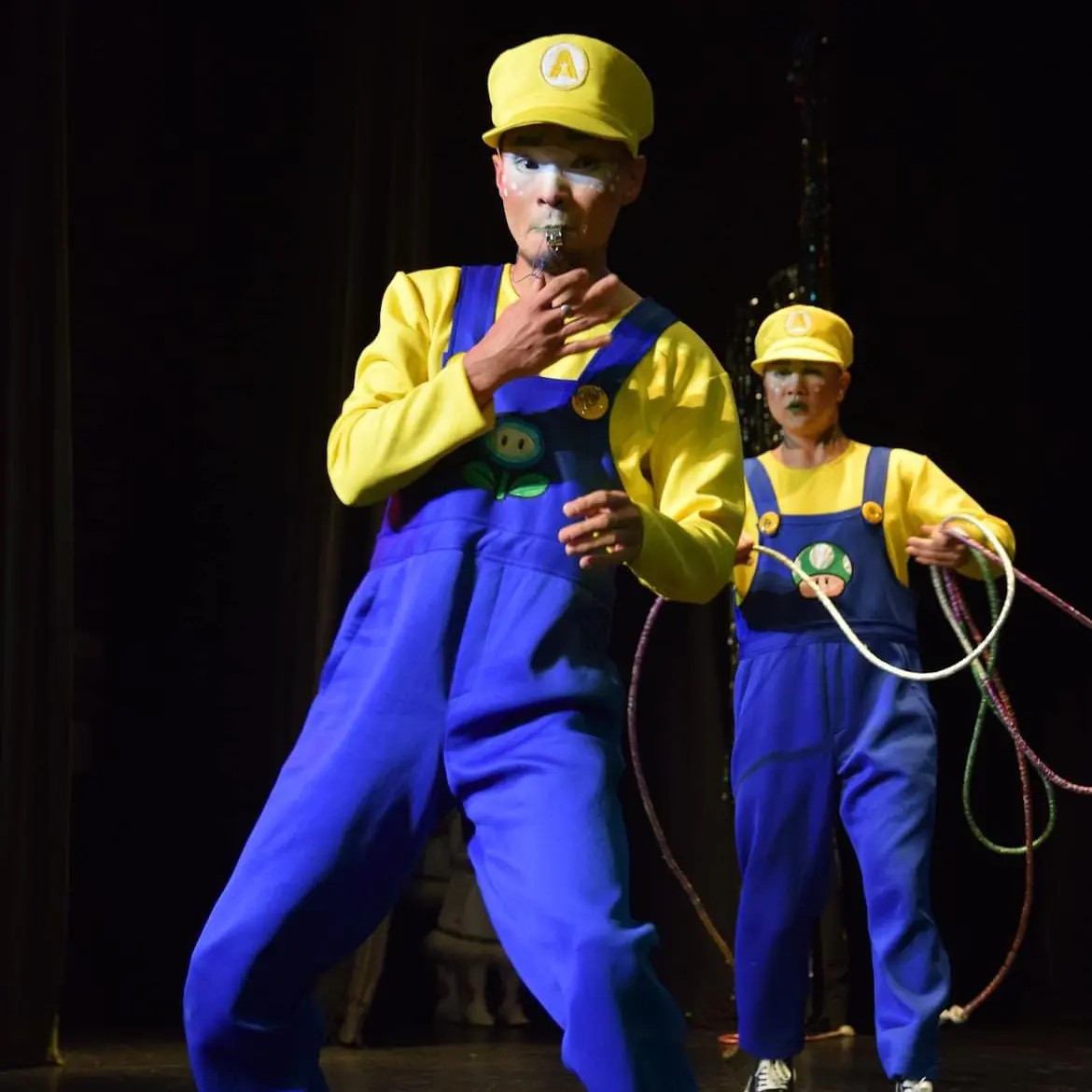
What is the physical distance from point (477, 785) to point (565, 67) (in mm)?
758

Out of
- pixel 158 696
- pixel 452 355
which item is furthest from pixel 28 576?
pixel 452 355

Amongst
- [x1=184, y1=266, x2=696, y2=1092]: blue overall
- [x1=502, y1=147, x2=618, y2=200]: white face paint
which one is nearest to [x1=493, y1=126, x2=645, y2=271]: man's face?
[x1=502, y1=147, x2=618, y2=200]: white face paint

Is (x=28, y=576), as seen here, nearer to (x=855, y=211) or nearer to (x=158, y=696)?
(x=158, y=696)

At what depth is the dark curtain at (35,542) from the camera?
13.5 ft

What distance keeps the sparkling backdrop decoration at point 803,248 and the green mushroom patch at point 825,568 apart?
1.43 meters

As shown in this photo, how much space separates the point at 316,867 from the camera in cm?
173

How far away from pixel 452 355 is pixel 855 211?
3789mm

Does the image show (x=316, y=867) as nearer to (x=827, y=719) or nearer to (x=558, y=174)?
(x=558, y=174)

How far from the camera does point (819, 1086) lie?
12.7 ft

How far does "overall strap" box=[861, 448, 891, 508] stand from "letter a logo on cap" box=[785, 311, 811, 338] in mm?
304

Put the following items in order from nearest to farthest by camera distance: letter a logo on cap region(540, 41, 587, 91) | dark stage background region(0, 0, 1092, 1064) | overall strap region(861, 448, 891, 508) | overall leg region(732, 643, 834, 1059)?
1. letter a logo on cap region(540, 41, 587, 91)
2. overall leg region(732, 643, 834, 1059)
3. overall strap region(861, 448, 891, 508)
4. dark stage background region(0, 0, 1092, 1064)

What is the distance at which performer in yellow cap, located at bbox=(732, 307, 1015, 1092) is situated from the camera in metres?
3.65

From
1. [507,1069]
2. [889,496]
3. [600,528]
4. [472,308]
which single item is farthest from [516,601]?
[507,1069]

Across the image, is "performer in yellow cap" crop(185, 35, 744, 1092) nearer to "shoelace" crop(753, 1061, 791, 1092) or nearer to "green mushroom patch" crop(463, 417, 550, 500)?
"green mushroom patch" crop(463, 417, 550, 500)
